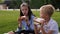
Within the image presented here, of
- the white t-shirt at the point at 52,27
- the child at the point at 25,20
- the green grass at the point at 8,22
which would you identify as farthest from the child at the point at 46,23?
the green grass at the point at 8,22

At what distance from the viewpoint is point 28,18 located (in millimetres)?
4727

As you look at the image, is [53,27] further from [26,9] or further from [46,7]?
[26,9]

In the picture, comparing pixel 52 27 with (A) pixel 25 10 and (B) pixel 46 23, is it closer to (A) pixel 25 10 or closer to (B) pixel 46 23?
(B) pixel 46 23

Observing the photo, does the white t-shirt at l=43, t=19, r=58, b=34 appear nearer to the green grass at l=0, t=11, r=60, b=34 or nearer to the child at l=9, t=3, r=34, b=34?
the child at l=9, t=3, r=34, b=34

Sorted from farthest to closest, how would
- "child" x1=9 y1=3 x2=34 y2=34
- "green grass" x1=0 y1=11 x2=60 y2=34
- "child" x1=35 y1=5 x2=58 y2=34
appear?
"green grass" x1=0 y1=11 x2=60 y2=34 < "child" x1=9 y1=3 x2=34 y2=34 < "child" x1=35 y1=5 x2=58 y2=34

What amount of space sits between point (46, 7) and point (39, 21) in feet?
0.78

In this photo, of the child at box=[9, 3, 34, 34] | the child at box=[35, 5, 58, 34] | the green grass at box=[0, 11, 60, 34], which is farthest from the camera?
the green grass at box=[0, 11, 60, 34]

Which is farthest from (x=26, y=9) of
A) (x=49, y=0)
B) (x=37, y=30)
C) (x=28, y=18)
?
(x=49, y=0)

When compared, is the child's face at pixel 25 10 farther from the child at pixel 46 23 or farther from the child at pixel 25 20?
the child at pixel 46 23

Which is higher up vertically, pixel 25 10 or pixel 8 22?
pixel 25 10

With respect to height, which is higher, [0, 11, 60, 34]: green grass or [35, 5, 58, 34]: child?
[35, 5, 58, 34]: child

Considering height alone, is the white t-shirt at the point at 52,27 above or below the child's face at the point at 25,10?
below

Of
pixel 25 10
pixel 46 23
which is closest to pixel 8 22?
pixel 25 10

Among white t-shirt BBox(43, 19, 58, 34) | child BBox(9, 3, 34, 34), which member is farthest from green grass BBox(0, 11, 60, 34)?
white t-shirt BBox(43, 19, 58, 34)
